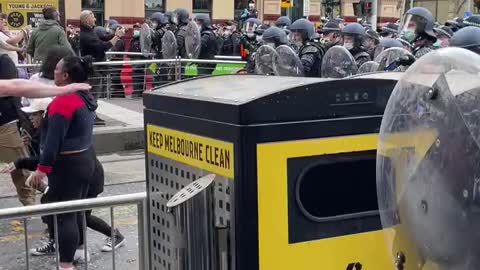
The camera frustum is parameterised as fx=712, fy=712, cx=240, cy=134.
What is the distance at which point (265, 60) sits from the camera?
9438 mm

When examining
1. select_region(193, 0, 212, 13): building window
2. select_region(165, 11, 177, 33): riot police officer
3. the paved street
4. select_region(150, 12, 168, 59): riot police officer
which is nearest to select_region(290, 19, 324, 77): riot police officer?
the paved street

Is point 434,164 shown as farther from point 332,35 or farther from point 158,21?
point 158,21

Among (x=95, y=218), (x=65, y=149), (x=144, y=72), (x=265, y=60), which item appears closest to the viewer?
(x=65, y=149)

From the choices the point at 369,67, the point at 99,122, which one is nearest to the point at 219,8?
the point at 99,122

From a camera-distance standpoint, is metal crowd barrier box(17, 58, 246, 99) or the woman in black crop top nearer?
the woman in black crop top

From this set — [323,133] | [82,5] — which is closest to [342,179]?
[323,133]

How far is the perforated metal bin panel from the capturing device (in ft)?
6.97

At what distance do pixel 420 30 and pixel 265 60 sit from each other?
2051 millimetres

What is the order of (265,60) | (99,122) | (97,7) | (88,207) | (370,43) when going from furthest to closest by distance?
(97,7) < (370,43) < (99,122) < (265,60) < (88,207)

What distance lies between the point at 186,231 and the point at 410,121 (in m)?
0.91

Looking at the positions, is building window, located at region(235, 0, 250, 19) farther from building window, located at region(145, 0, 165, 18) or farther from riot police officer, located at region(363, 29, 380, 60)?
riot police officer, located at region(363, 29, 380, 60)

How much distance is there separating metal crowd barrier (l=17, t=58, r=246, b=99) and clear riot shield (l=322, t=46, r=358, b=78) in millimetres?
4034

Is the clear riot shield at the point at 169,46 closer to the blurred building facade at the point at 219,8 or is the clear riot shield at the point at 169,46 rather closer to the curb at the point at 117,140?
the curb at the point at 117,140

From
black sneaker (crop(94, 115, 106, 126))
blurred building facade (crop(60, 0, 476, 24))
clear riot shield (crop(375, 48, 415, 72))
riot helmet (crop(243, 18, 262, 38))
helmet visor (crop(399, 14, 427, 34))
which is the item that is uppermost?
blurred building facade (crop(60, 0, 476, 24))
